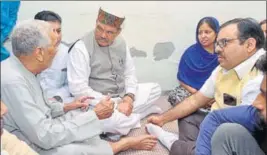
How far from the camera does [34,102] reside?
205 centimetres

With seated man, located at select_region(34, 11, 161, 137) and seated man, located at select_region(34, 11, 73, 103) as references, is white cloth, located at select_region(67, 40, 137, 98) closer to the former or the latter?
seated man, located at select_region(34, 11, 161, 137)

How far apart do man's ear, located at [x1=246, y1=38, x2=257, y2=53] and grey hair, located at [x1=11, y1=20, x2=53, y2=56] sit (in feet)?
3.86

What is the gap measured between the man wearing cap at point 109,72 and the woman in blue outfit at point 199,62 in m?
0.39

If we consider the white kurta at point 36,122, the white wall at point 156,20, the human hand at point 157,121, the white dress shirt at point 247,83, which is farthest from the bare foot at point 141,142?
the white wall at point 156,20

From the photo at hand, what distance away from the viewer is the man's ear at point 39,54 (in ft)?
6.68

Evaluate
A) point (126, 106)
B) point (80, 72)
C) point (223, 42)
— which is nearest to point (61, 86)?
point (80, 72)

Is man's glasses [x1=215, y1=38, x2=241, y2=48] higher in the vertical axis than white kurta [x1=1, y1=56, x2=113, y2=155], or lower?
higher

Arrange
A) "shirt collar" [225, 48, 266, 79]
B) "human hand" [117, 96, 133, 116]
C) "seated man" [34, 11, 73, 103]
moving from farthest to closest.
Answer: "seated man" [34, 11, 73, 103] → "human hand" [117, 96, 133, 116] → "shirt collar" [225, 48, 266, 79]

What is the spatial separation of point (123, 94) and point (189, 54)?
A: 0.85m

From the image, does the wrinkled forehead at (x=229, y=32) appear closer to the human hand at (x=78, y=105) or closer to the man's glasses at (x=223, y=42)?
the man's glasses at (x=223, y=42)

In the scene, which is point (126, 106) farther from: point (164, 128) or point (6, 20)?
point (6, 20)

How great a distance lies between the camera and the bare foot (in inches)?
106

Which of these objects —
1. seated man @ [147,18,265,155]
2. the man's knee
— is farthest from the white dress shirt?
the man's knee

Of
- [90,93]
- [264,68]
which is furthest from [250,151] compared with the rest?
[90,93]
